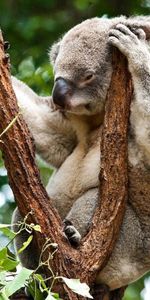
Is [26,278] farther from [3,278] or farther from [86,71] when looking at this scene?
[86,71]

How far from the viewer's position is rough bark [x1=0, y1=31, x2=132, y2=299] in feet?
16.2

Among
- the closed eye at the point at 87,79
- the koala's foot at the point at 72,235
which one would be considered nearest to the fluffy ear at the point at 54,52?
the closed eye at the point at 87,79

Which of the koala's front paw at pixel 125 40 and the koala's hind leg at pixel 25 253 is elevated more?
the koala's front paw at pixel 125 40

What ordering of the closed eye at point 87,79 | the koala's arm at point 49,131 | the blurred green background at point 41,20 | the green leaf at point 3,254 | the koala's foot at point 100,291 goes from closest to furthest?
1. the green leaf at point 3,254
2. the koala's foot at point 100,291
3. the closed eye at point 87,79
4. the koala's arm at point 49,131
5. the blurred green background at point 41,20

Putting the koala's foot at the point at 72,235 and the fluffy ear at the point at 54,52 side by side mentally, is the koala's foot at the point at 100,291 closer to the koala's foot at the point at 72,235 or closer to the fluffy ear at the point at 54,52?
the koala's foot at the point at 72,235

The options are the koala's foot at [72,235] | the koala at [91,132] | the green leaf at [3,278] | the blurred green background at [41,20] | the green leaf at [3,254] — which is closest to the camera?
the green leaf at [3,278]

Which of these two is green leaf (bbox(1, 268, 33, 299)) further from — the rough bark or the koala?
the koala

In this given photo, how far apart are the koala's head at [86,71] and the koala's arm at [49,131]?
0.36 meters

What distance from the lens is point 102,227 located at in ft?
17.1

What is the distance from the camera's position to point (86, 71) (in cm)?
574

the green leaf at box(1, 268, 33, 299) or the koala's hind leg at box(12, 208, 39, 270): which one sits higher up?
the green leaf at box(1, 268, 33, 299)

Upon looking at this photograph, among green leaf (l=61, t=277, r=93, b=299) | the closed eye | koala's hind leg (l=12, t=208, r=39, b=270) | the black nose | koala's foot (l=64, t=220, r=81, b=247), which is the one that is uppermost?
the black nose

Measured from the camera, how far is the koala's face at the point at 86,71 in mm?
5672

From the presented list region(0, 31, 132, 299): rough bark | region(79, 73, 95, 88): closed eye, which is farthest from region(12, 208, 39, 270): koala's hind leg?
region(79, 73, 95, 88): closed eye
